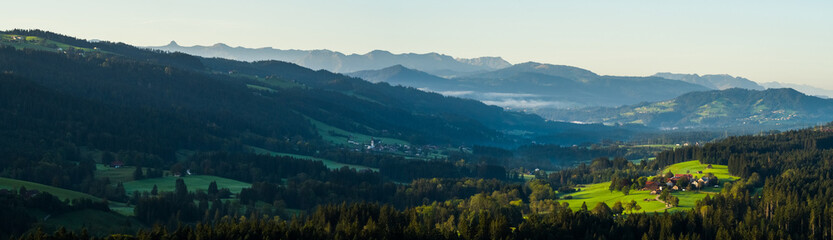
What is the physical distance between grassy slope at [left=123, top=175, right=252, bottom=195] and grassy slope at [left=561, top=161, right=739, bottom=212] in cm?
6756

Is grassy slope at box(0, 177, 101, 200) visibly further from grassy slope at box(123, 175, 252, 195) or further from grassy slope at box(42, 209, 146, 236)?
grassy slope at box(123, 175, 252, 195)

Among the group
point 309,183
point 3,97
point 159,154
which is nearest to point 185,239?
point 309,183

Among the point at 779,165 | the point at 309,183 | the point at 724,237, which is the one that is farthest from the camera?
the point at 779,165

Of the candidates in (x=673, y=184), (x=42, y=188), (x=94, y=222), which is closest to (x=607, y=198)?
(x=673, y=184)

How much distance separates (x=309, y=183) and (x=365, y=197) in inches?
469

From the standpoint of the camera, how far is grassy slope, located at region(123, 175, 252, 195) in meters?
151

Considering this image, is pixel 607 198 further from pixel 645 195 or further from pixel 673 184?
pixel 673 184

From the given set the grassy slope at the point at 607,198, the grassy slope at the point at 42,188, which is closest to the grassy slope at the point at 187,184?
the grassy slope at the point at 42,188

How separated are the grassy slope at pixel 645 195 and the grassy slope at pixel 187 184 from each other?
67.6 m

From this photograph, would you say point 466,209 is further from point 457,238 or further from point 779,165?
point 779,165

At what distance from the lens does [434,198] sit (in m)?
172

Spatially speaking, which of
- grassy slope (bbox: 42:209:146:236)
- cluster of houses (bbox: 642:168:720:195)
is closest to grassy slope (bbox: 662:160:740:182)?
cluster of houses (bbox: 642:168:720:195)

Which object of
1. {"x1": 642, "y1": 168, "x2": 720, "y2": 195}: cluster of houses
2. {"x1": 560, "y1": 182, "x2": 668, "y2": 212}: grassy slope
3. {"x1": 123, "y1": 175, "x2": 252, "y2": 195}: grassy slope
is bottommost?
{"x1": 123, "y1": 175, "x2": 252, "y2": 195}: grassy slope

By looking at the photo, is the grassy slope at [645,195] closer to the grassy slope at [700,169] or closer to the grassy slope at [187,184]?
the grassy slope at [700,169]
